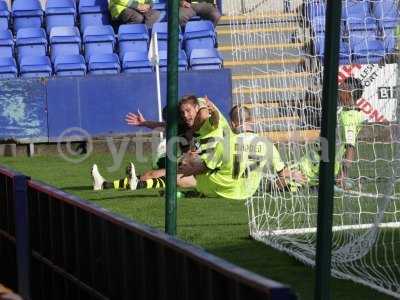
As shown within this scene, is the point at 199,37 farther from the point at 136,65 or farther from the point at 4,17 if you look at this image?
the point at 4,17

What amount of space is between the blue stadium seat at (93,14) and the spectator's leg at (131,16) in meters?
0.47

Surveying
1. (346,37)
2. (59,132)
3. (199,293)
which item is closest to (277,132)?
(346,37)

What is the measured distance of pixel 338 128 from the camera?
11.7m

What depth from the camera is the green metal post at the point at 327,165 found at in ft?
18.2

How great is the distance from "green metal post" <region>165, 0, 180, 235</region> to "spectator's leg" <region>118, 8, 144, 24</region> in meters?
14.9

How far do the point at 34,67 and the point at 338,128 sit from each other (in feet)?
33.3

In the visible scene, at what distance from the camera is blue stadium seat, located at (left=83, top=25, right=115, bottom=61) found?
21625mm

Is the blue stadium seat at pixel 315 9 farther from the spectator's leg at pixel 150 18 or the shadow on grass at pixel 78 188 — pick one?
the spectator's leg at pixel 150 18

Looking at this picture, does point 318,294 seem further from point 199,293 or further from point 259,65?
point 259,65

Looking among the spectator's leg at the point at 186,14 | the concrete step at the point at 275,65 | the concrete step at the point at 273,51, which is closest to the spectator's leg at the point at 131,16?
the spectator's leg at the point at 186,14

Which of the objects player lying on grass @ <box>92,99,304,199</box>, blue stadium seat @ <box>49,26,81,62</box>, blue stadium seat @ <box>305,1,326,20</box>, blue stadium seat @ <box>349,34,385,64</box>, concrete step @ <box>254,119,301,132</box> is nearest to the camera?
blue stadium seat @ <box>349,34,385,64</box>

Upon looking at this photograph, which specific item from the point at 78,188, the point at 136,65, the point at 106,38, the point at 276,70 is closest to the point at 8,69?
the point at 106,38

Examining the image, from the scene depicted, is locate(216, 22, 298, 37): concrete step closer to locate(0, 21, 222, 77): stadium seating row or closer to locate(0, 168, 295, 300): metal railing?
locate(0, 168, 295, 300): metal railing

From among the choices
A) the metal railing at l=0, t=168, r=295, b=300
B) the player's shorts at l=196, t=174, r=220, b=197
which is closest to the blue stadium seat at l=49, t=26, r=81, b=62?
the player's shorts at l=196, t=174, r=220, b=197
